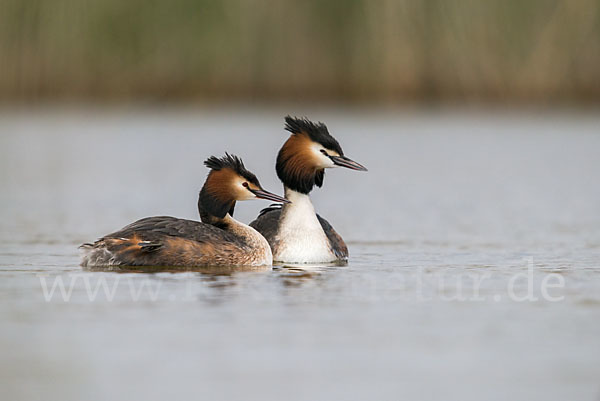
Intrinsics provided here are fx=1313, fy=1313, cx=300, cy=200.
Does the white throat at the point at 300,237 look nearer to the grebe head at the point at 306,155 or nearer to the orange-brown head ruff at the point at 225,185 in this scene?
the grebe head at the point at 306,155

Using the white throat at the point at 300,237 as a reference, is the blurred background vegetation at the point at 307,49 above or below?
above

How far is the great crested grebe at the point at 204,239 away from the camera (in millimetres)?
9227

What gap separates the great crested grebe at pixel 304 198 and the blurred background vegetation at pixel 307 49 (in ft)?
58.6

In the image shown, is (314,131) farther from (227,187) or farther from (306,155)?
(227,187)

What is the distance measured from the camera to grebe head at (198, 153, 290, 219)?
9750 mm

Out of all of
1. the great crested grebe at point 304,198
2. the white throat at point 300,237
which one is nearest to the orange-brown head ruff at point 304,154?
the great crested grebe at point 304,198

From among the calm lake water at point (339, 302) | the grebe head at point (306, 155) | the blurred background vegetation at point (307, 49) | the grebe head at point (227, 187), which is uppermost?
the blurred background vegetation at point (307, 49)

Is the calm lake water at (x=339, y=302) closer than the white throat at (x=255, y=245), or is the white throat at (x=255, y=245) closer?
the calm lake water at (x=339, y=302)

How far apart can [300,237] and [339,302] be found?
2042 mm

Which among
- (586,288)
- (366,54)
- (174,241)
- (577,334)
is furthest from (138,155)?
(577,334)

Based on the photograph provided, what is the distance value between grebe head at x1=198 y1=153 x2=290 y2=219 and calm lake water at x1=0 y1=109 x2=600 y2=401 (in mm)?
591

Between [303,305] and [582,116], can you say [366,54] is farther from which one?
[303,305]

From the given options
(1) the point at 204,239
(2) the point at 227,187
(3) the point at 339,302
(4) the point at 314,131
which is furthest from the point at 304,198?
(3) the point at 339,302

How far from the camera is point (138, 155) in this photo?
70.7ft
